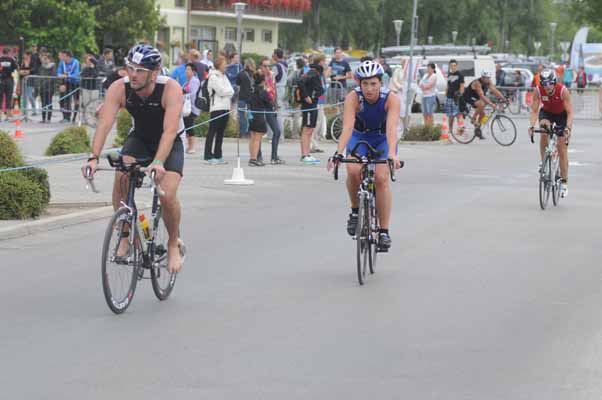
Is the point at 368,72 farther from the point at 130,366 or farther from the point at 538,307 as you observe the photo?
the point at 130,366

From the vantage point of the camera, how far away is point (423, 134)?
29609 mm

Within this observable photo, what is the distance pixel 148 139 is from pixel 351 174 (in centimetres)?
218

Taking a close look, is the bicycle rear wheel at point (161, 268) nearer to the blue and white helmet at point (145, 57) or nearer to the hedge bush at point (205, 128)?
the blue and white helmet at point (145, 57)

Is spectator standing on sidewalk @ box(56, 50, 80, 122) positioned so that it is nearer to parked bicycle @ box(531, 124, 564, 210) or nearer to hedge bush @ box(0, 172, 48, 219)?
parked bicycle @ box(531, 124, 564, 210)

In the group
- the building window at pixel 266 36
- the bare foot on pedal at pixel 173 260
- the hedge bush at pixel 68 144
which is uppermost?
the building window at pixel 266 36

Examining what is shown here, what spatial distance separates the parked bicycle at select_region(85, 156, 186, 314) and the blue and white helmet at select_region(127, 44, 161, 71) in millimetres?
651

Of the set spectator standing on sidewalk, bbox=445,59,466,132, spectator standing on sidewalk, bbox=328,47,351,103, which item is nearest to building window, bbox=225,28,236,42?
spectator standing on sidewalk, bbox=328,47,351,103

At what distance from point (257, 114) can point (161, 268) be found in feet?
41.2

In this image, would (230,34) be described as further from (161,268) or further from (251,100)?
(161,268)

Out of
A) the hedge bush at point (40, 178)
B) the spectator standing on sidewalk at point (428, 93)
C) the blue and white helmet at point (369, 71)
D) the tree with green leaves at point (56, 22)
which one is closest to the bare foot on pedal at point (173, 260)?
the blue and white helmet at point (369, 71)

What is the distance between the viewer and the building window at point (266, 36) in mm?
84062

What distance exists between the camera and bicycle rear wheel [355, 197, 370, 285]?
1027 centimetres

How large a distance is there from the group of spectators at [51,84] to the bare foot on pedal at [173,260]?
20.5 meters

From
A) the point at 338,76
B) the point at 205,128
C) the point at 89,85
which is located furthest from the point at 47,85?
the point at 338,76
